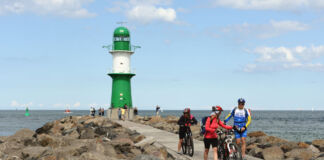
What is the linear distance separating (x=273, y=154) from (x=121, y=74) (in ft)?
82.9

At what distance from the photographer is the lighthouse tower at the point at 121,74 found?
38.1 meters

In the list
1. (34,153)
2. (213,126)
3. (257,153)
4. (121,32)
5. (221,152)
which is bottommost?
(257,153)

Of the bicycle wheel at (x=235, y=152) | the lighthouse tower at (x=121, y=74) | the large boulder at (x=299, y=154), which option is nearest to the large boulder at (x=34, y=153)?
the bicycle wheel at (x=235, y=152)

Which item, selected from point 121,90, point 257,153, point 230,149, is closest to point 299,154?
point 257,153

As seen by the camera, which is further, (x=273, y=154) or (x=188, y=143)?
(x=273, y=154)

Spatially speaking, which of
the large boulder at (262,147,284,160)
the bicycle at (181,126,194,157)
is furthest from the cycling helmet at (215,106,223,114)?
the large boulder at (262,147,284,160)

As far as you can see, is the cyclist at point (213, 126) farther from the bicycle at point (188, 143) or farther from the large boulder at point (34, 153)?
the large boulder at point (34, 153)

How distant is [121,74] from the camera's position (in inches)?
1512

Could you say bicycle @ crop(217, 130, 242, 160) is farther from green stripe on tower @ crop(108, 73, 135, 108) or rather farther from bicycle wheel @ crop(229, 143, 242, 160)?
green stripe on tower @ crop(108, 73, 135, 108)

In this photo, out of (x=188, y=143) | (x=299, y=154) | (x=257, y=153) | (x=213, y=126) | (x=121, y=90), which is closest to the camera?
(x=213, y=126)

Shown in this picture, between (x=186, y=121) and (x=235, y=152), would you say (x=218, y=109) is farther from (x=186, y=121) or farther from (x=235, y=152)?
(x=186, y=121)

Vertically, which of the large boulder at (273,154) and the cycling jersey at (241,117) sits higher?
the cycling jersey at (241,117)

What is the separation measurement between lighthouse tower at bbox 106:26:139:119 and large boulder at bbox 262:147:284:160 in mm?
24363

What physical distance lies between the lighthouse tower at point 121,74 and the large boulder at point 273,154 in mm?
24363
